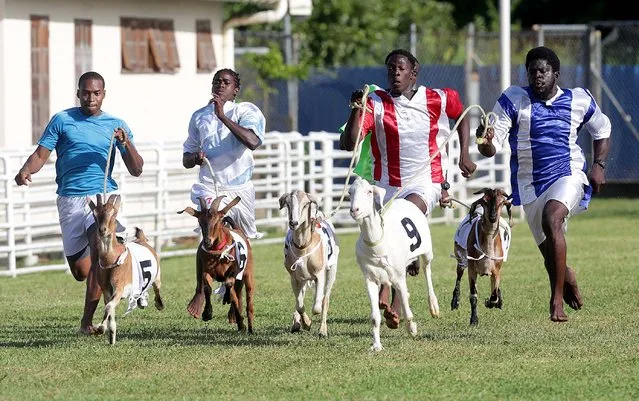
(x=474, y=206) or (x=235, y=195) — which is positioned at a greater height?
(x=235, y=195)

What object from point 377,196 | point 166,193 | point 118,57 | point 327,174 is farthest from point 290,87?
point 377,196

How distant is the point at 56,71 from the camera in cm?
2061

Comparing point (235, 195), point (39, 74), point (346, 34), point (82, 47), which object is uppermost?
point (346, 34)

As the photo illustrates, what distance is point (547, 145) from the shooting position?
38.7ft

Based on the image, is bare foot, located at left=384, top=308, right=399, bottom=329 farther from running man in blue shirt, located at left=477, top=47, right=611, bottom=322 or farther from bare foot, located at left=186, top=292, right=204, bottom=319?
bare foot, located at left=186, top=292, right=204, bottom=319

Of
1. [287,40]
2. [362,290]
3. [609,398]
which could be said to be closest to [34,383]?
[609,398]

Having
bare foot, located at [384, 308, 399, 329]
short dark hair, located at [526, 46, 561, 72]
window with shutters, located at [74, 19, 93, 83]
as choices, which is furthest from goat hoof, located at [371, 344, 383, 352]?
window with shutters, located at [74, 19, 93, 83]

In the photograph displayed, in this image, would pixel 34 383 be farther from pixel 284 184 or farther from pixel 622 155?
pixel 622 155

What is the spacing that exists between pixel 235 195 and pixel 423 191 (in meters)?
1.57

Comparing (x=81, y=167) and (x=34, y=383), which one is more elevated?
(x=81, y=167)

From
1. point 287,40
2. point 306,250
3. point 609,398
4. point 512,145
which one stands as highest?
point 287,40

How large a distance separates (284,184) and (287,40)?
6763 mm

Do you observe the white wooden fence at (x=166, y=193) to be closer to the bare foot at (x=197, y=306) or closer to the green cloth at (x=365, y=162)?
the bare foot at (x=197, y=306)

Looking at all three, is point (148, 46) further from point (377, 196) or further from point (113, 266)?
point (377, 196)
